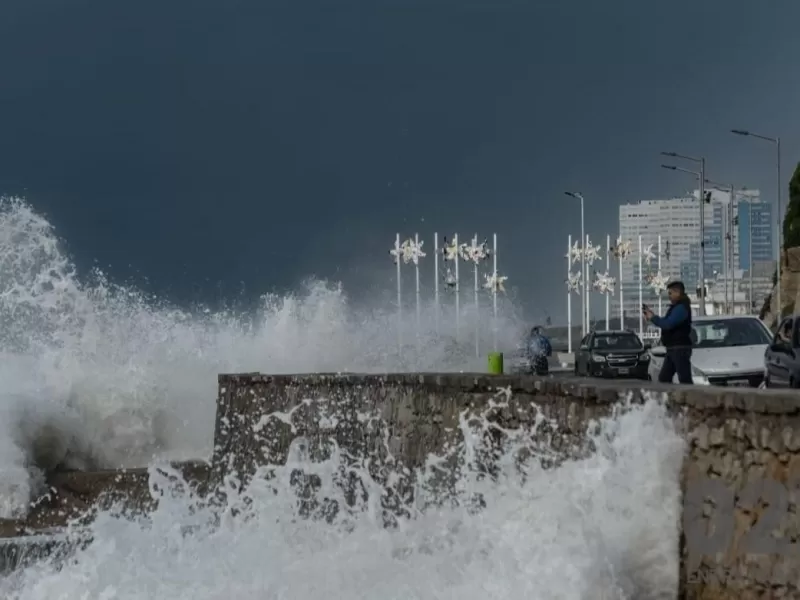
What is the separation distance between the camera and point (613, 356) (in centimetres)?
2850

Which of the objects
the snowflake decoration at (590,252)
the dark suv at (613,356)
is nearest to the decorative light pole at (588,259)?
the snowflake decoration at (590,252)

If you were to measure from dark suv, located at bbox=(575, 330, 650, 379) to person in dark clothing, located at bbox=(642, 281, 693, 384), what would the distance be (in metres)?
13.1

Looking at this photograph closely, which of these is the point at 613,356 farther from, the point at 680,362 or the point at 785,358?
the point at 785,358

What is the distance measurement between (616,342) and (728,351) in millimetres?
12550

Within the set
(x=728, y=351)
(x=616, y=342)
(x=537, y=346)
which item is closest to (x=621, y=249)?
(x=616, y=342)

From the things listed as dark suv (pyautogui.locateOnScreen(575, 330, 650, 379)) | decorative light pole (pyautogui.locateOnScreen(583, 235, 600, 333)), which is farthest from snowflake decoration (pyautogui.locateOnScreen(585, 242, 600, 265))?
dark suv (pyautogui.locateOnScreen(575, 330, 650, 379))

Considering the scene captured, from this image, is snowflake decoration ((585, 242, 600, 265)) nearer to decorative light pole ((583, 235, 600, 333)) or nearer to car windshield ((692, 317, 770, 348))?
decorative light pole ((583, 235, 600, 333))

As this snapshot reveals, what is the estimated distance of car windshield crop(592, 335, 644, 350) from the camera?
29516 millimetres

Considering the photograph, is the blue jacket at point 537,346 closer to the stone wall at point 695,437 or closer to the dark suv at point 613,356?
the dark suv at point 613,356

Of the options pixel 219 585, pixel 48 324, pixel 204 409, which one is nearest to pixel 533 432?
pixel 219 585

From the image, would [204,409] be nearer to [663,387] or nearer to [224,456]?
[224,456]

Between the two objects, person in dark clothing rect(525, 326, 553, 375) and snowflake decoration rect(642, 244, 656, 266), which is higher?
snowflake decoration rect(642, 244, 656, 266)

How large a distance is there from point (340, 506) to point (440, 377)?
1.47m

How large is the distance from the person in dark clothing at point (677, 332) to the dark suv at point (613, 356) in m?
13.1
